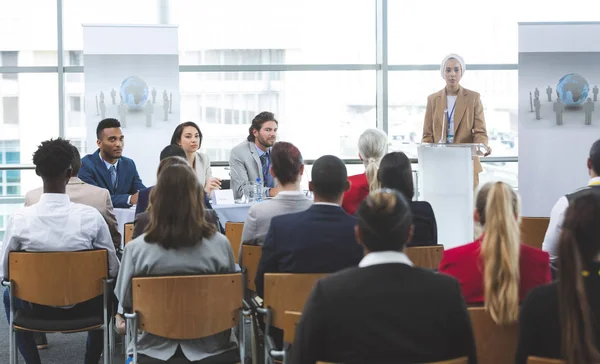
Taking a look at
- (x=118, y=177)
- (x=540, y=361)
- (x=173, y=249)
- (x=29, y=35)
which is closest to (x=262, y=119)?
(x=118, y=177)

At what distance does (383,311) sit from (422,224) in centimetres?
215

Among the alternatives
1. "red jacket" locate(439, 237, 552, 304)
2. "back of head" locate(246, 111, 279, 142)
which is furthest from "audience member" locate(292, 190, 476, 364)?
"back of head" locate(246, 111, 279, 142)

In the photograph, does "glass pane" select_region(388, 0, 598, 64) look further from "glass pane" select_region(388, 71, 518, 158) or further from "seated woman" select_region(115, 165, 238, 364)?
"seated woman" select_region(115, 165, 238, 364)

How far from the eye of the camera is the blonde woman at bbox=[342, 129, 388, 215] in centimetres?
495

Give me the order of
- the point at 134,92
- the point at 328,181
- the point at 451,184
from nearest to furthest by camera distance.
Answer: the point at 328,181 < the point at 451,184 < the point at 134,92

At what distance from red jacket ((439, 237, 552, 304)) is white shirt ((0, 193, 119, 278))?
6.16ft

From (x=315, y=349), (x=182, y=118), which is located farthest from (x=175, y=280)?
(x=182, y=118)

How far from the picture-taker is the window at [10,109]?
8305 mm

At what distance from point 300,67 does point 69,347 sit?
450 cm

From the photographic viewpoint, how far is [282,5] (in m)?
8.48

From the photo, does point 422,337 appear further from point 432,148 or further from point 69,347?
point 432,148

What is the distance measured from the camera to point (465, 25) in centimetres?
855

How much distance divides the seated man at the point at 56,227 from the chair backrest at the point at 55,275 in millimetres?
131

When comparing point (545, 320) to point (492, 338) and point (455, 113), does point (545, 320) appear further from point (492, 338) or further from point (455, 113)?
point (455, 113)
